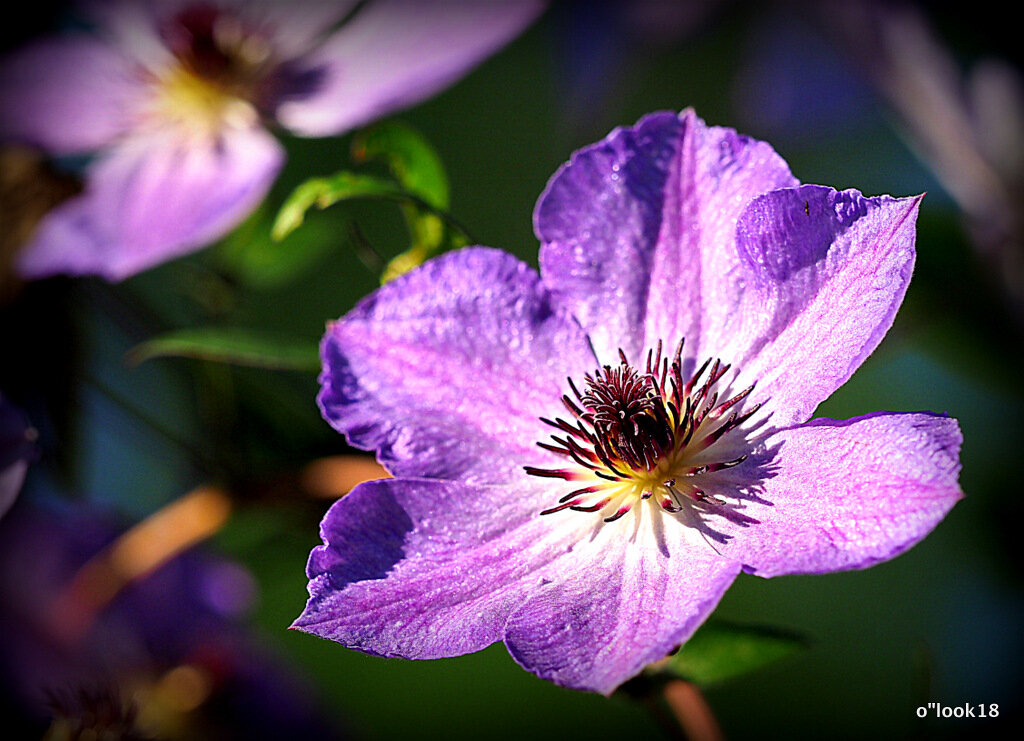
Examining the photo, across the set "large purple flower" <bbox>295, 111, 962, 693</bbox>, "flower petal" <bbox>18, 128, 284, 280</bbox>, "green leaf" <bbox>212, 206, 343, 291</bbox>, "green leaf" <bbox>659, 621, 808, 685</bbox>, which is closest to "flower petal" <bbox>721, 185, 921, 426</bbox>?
"large purple flower" <bbox>295, 111, 962, 693</bbox>

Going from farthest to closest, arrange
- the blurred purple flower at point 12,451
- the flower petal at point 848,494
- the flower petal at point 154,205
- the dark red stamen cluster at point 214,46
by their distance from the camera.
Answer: the dark red stamen cluster at point 214,46
the flower petal at point 154,205
the blurred purple flower at point 12,451
the flower petal at point 848,494

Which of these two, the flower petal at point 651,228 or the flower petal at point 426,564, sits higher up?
the flower petal at point 651,228

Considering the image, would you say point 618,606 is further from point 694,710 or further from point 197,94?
point 197,94

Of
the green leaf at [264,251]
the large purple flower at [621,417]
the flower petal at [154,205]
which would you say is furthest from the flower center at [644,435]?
the green leaf at [264,251]

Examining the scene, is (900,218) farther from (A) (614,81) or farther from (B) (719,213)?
(A) (614,81)

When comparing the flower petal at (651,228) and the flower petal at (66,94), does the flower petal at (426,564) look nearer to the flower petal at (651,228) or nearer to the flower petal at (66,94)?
the flower petal at (651,228)

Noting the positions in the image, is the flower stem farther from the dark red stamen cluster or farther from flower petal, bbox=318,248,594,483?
the dark red stamen cluster
